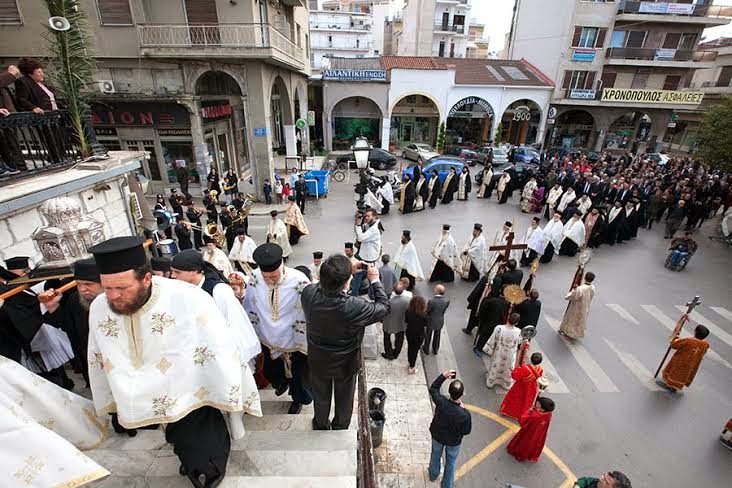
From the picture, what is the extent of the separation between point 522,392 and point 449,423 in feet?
6.03

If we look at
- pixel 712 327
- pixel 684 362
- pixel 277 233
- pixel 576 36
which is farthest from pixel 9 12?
pixel 576 36

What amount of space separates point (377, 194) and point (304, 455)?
1219cm

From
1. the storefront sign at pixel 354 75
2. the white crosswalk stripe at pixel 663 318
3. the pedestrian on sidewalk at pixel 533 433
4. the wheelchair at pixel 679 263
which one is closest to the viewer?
the pedestrian on sidewalk at pixel 533 433

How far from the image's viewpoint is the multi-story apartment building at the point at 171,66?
12.7 m

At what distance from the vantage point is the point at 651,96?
27.4 m

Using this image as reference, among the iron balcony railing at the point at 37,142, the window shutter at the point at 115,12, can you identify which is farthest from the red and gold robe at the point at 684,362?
the window shutter at the point at 115,12

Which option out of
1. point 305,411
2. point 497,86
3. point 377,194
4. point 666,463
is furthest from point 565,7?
point 305,411

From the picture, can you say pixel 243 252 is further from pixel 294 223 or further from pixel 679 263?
pixel 679 263

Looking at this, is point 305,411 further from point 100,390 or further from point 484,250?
point 484,250

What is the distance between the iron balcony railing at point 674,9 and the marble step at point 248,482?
35727mm

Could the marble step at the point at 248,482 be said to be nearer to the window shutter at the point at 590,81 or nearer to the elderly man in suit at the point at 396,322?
the elderly man in suit at the point at 396,322

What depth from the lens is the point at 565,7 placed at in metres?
26.9

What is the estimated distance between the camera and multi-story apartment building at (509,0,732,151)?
2673 cm

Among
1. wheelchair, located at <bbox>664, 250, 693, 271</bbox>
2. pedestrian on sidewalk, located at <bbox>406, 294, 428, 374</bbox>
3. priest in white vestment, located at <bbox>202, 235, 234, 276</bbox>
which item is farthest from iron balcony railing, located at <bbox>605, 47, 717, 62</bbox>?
priest in white vestment, located at <bbox>202, 235, 234, 276</bbox>
